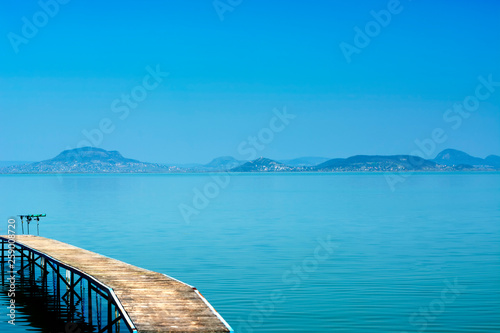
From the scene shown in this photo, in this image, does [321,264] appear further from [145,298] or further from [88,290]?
[145,298]

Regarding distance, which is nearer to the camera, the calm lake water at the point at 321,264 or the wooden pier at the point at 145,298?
the wooden pier at the point at 145,298

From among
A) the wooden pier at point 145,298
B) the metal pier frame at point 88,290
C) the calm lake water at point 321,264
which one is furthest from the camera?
the calm lake water at point 321,264

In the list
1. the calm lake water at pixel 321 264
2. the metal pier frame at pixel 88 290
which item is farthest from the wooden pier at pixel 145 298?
the calm lake water at pixel 321 264

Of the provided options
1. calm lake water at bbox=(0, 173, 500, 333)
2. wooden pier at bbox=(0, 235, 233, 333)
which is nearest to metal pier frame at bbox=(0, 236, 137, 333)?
wooden pier at bbox=(0, 235, 233, 333)

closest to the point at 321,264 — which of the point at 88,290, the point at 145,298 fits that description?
the point at 88,290

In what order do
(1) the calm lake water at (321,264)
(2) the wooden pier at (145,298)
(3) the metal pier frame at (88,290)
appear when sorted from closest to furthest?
(2) the wooden pier at (145,298) → (3) the metal pier frame at (88,290) → (1) the calm lake water at (321,264)

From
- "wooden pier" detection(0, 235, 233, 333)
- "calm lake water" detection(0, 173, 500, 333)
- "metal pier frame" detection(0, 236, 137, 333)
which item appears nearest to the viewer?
"wooden pier" detection(0, 235, 233, 333)

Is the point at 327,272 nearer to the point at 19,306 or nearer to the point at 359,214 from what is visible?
the point at 19,306

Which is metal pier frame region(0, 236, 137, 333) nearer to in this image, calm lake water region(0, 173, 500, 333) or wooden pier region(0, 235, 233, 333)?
wooden pier region(0, 235, 233, 333)

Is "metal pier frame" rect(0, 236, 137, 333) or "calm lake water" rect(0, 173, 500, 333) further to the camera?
"calm lake water" rect(0, 173, 500, 333)

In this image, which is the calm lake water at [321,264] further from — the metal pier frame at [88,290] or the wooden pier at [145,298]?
the wooden pier at [145,298]

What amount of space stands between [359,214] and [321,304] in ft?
154

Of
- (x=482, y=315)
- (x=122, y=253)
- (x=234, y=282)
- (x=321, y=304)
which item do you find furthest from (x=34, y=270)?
(x=482, y=315)

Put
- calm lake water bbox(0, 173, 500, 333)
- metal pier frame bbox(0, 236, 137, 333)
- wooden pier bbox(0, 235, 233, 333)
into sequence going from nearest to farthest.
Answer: wooden pier bbox(0, 235, 233, 333), metal pier frame bbox(0, 236, 137, 333), calm lake water bbox(0, 173, 500, 333)
